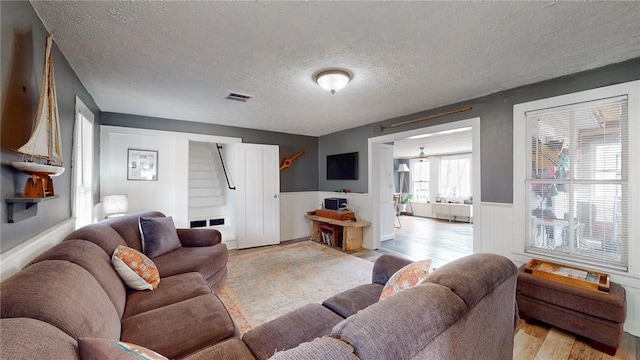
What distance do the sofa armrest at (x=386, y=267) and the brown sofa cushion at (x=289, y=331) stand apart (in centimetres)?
60

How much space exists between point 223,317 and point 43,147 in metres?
1.42

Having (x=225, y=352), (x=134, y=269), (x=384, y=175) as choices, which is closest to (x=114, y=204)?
(x=134, y=269)

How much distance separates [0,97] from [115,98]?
7.51ft

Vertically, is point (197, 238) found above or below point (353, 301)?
above

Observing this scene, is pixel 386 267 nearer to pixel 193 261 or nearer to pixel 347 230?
pixel 193 261

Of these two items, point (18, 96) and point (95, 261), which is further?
point (95, 261)

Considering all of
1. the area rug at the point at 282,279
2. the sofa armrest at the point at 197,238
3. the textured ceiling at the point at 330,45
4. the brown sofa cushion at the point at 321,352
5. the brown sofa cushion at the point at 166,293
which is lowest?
the area rug at the point at 282,279

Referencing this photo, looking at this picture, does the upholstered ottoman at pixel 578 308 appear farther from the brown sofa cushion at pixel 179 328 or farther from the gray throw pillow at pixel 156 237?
the gray throw pillow at pixel 156 237

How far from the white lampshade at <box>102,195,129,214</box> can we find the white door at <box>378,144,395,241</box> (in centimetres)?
435

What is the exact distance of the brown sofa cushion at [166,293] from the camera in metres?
1.66

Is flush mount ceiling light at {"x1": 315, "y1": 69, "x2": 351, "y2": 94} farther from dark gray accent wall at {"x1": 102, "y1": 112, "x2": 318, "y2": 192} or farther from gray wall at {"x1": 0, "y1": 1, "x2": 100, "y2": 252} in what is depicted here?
dark gray accent wall at {"x1": 102, "y1": 112, "x2": 318, "y2": 192}

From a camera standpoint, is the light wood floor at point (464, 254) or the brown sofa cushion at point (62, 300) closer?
the brown sofa cushion at point (62, 300)

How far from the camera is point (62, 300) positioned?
1.01 meters

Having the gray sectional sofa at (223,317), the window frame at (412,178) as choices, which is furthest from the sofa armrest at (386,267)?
the window frame at (412,178)
